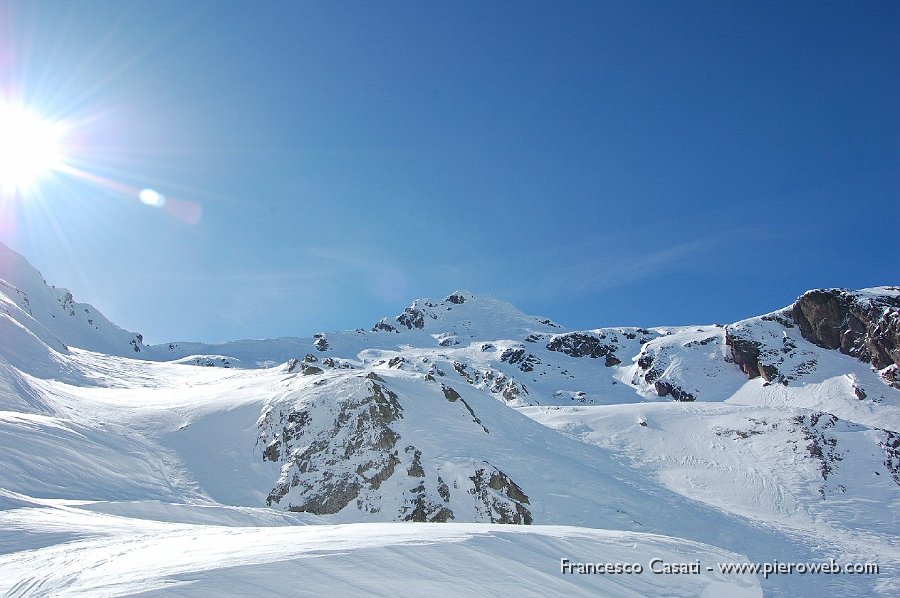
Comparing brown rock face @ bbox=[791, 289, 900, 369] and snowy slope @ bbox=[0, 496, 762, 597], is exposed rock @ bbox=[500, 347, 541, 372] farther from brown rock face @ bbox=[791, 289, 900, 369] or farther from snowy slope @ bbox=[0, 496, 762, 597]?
snowy slope @ bbox=[0, 496, 762, 597]

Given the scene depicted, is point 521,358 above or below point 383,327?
below

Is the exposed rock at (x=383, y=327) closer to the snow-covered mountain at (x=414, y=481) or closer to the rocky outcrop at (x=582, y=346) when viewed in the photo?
the rocky outcrop at (x=582, y=346)

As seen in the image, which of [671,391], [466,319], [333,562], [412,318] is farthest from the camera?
[412,318]

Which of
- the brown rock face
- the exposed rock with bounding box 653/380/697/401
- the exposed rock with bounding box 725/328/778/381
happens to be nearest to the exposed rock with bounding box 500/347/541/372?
the exposed rock with bounding box 653/380/697/401

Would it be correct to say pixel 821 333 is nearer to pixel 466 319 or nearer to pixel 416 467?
pixel 416 467

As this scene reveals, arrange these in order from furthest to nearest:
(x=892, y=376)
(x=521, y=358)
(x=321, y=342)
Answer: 1. (x=321, y=342)
2. (x=521, y=358)
3. (x=892, y=376)

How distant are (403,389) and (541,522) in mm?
13330

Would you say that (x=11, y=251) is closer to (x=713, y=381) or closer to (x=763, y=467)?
(x=763, y=467)

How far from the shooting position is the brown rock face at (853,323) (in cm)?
6406

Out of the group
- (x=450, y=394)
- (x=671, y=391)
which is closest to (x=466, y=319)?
(x=671, y=391)

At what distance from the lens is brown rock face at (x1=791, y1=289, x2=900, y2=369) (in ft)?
210

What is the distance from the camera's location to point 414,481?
25.5 meters

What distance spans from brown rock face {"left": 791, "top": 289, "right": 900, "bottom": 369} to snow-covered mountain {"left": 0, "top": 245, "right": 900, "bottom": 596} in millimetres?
638

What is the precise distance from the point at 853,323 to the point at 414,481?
77.6 m
